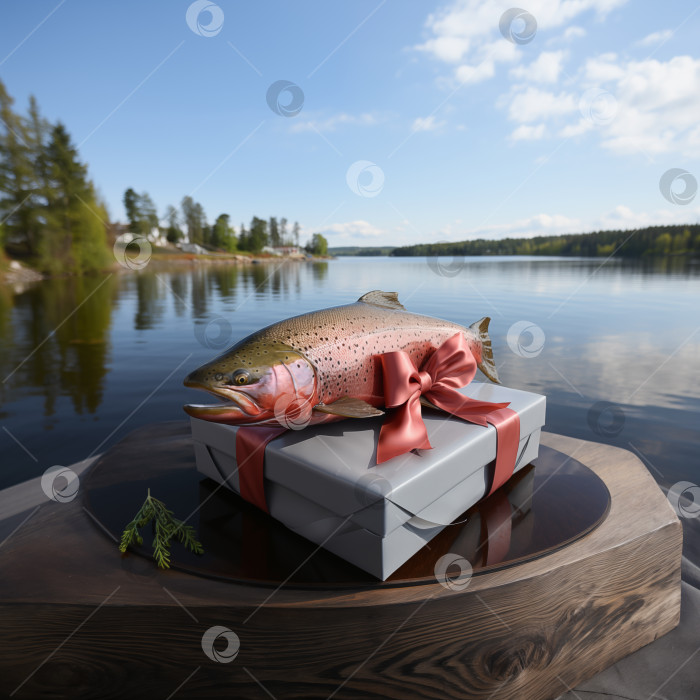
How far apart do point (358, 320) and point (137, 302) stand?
14.2 metres

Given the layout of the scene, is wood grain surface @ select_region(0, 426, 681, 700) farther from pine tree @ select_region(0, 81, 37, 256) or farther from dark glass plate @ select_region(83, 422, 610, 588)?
pine tree @ select_region(0, 81, 37, 256)

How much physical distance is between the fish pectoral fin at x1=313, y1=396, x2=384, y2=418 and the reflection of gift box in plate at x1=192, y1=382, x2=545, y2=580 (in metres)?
0.11

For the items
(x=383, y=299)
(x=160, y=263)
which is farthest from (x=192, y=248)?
(x=383, y=299)

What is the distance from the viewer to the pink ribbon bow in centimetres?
112

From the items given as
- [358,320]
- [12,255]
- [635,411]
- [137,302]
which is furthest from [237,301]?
[12,255]

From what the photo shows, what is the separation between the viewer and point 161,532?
113 cm

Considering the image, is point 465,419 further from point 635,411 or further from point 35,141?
point 35,141

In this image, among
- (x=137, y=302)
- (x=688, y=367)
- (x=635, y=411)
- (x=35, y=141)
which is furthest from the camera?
(x=35, y=141)

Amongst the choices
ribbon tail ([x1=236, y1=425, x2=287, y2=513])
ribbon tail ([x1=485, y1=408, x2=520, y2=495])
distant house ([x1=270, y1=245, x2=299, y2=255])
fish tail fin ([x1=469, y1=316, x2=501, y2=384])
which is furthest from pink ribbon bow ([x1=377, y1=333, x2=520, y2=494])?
distant house ([x1=270, y1=245, x2=299, y2=255])

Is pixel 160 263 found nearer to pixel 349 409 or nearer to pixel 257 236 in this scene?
pixel 257 236

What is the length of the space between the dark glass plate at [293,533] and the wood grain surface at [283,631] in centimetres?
3

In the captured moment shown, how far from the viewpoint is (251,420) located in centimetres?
99

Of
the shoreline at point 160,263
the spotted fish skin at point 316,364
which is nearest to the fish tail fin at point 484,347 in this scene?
the spotted fish skin at point 316,364

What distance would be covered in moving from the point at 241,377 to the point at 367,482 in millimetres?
377
